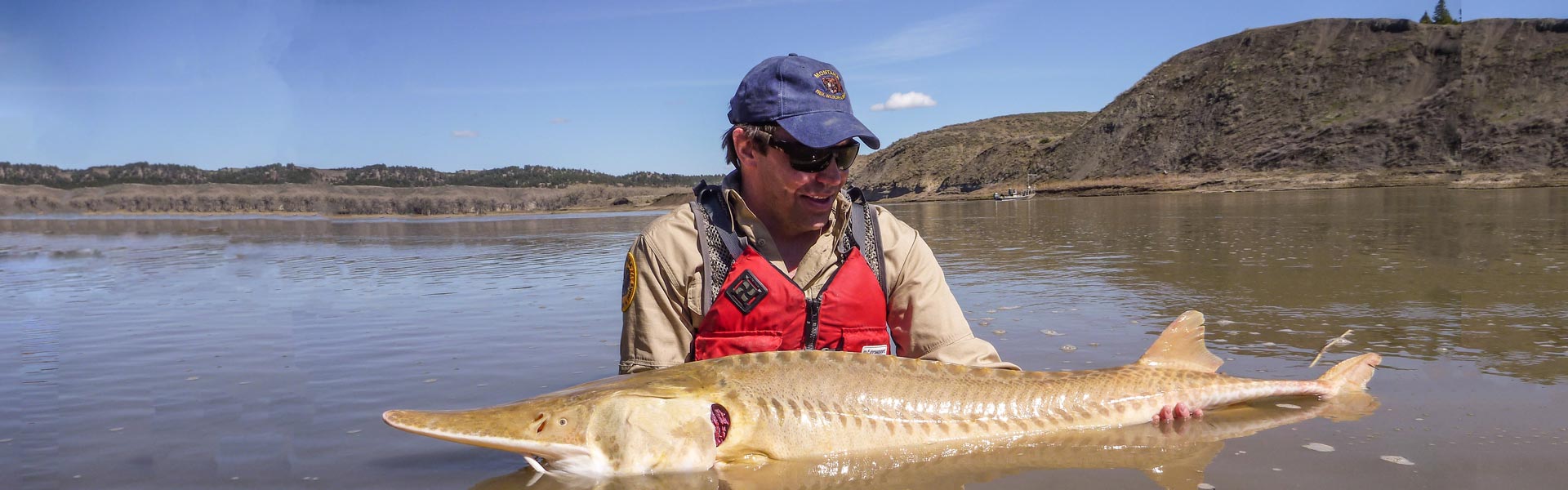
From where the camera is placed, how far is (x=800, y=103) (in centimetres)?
352

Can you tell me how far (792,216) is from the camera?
376 cm

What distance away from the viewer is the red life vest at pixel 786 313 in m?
→ 3.65

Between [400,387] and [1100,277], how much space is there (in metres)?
7.99

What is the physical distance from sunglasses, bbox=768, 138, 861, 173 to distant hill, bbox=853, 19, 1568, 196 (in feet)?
163

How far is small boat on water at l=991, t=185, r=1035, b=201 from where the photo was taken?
201 ft

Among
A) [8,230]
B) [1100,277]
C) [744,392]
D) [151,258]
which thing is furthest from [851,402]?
[8,230]

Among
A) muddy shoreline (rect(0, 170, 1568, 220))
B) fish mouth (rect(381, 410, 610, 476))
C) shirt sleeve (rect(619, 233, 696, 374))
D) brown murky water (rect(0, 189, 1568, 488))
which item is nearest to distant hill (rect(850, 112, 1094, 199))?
muddy shoreline (rect(0, 170, 1568, 220))

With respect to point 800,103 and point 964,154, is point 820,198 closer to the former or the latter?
point 800,103

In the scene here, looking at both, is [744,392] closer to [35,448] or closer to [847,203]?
[847,203]

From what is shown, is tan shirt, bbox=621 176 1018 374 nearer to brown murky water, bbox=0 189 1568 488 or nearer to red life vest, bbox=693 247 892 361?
red life vest, bbox=693 247 892 361

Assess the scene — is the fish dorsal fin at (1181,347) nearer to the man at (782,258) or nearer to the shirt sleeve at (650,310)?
the man at (782,258)

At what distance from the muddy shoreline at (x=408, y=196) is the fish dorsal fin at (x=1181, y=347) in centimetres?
4660

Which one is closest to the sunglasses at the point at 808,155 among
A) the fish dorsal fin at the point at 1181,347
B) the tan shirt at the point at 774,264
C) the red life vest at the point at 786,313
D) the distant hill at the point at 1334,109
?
the tan shirt at the point at 774,264

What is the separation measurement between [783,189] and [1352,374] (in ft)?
10.3
